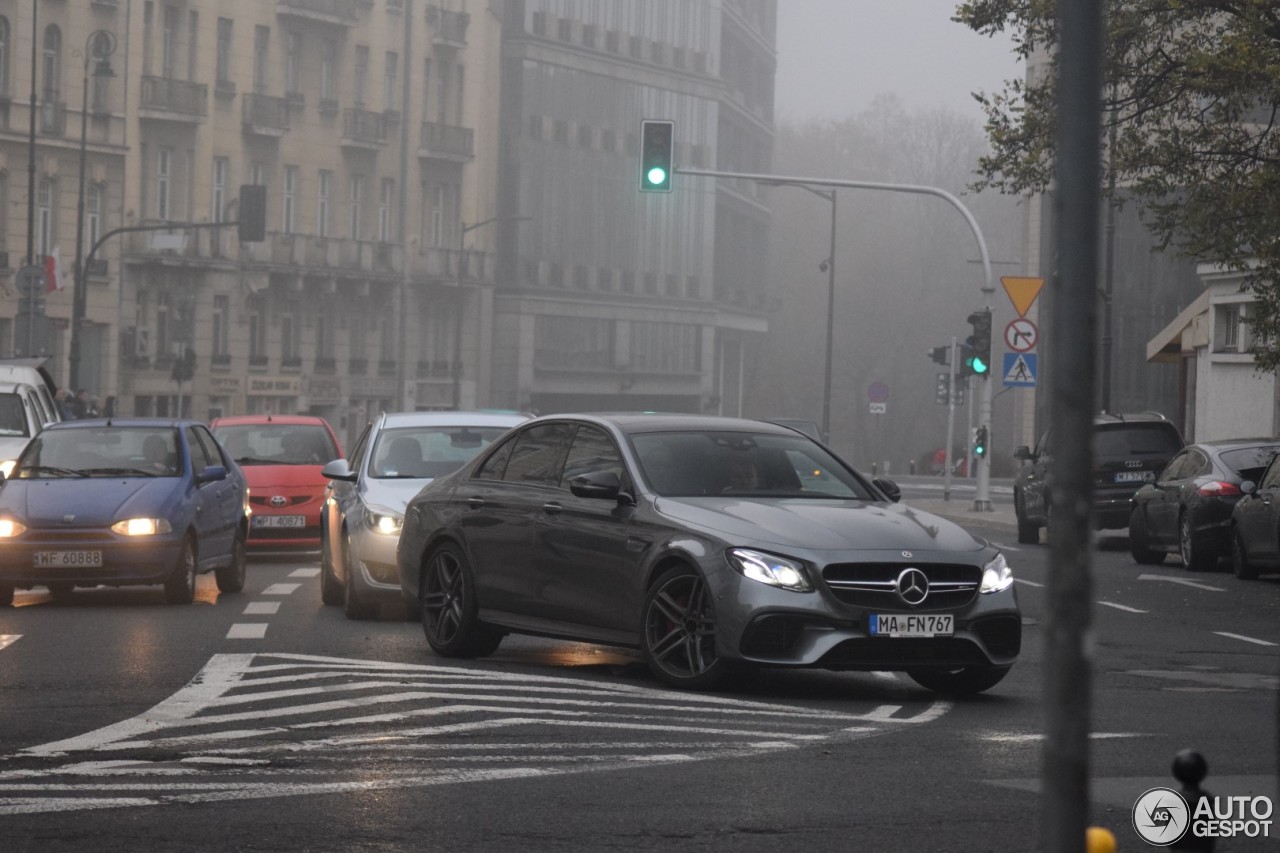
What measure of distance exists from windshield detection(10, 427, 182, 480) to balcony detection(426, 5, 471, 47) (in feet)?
214

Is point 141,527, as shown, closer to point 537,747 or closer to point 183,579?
point 183,579

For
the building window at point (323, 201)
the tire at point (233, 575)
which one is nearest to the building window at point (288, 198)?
the building window at point (323, 201)

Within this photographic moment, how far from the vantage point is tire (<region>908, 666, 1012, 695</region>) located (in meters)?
11.6

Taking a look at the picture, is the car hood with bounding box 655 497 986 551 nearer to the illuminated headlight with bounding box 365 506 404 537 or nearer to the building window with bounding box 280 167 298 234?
the illuminated headlight with bounding box 365 506 404 537

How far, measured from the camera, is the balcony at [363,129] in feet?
A: 261

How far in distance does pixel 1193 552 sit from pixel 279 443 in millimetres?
10640

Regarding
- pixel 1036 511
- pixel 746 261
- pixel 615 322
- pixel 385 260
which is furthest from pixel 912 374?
pixel 1036 511

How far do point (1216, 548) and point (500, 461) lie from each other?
13.9 meters

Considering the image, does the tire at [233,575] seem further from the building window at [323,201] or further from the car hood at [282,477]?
the building window at [323,201]

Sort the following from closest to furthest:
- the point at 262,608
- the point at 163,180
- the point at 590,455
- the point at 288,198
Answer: the point at 590,455
the point at 262,608
the point at 163,180
the point at 288,198

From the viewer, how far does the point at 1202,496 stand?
25.4 meters

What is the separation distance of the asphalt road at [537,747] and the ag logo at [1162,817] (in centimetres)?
41

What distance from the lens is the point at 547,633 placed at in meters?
12.7

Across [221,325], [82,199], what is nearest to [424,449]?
[82,199]
